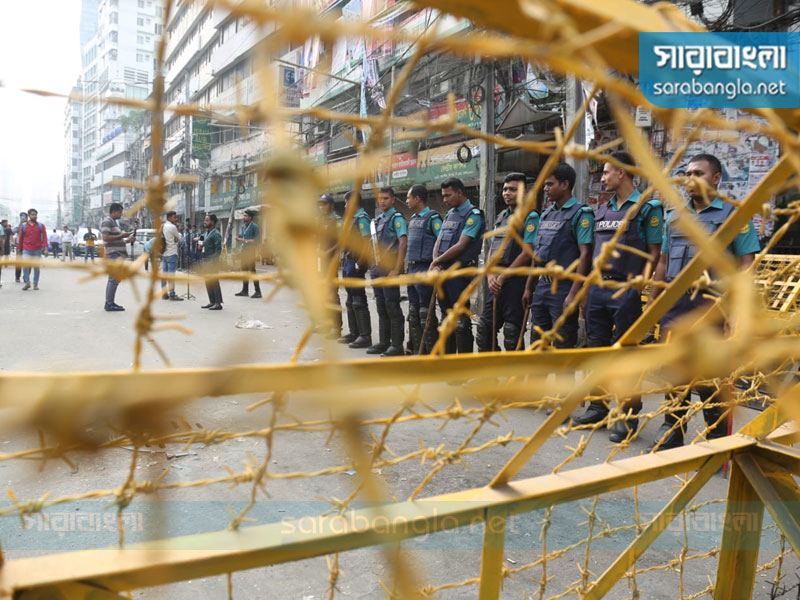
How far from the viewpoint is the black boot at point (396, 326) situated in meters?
5.36

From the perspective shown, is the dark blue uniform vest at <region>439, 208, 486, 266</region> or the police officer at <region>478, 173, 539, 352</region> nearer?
the police officer at <region>478, 173, 539, 352</region>

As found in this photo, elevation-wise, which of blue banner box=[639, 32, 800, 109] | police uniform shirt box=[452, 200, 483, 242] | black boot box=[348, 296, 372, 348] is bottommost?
black boot box=[348, 296, 372, 348]

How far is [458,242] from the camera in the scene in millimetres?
4426

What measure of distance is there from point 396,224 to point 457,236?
90 centimetres

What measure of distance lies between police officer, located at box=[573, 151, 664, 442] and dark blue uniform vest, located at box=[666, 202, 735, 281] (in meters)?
0.14

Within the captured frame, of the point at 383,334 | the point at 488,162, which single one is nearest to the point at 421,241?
the point at 383,334

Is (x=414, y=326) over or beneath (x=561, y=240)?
beneath

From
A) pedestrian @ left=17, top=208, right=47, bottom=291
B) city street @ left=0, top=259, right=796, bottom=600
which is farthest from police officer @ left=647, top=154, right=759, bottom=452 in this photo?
pedestrian @ left=17, top=208, right=47, bottom=291

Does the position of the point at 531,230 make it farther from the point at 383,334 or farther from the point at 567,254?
the point at 383,334

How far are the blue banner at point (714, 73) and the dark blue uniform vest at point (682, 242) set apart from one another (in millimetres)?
2371

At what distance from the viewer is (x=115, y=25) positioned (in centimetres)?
4119

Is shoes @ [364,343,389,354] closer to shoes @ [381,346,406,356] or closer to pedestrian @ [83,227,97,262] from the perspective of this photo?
shoes @ [381,346,406,356]

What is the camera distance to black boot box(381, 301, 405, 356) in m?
5.36

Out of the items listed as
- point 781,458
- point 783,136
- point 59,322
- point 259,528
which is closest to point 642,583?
point 781,458
